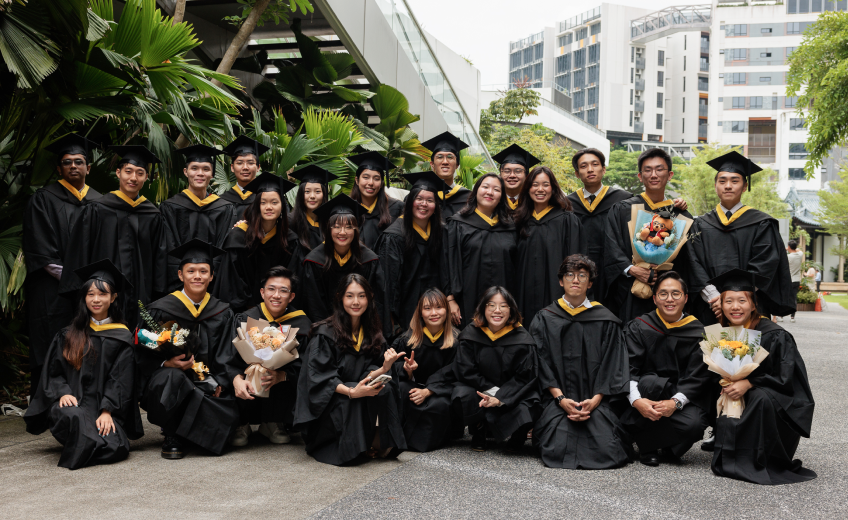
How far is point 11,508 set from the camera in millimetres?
3418

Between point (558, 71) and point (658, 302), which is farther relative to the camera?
point (558, 71)

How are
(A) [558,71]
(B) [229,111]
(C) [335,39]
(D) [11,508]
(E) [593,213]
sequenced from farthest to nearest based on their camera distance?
1. (A) [558,71]
2. (C) [335,39]
3. (B) [229,111]
4. (E) [593,213]
5. (D) [11,508]

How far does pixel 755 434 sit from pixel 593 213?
2.22 metres

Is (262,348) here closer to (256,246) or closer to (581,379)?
(256,246)

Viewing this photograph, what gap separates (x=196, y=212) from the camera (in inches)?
217

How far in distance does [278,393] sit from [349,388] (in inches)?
26.5

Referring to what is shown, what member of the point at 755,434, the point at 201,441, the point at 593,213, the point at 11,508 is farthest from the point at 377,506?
the point at 593,213

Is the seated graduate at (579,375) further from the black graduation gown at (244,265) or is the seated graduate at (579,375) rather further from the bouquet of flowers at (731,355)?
the black graduation gown at (244,265)

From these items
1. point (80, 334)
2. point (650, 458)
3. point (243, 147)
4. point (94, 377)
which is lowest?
point (650, 458)

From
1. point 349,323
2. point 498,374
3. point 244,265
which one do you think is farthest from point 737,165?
point 244,265

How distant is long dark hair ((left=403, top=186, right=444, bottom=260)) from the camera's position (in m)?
5.48

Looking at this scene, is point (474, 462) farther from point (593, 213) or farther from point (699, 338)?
point (593, 213)

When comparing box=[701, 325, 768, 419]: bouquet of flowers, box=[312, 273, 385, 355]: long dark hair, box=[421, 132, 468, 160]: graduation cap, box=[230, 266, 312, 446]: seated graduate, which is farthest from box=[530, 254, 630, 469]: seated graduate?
box=[421, 132, 468, 160]: graduation cap

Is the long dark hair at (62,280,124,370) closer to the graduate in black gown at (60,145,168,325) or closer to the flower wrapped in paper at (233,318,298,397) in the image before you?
the graduate in black gown at (60,145,168,325)
